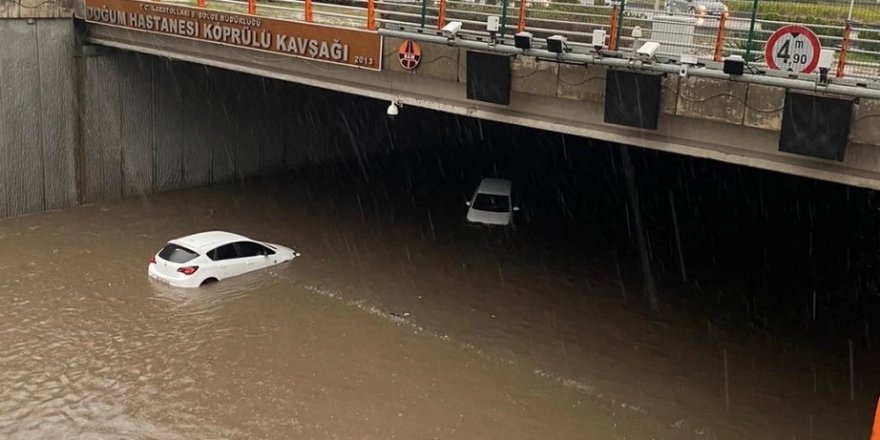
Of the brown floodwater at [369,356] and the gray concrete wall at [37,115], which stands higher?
the gray concrete wall at [37,115]

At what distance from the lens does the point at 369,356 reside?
12930 mm

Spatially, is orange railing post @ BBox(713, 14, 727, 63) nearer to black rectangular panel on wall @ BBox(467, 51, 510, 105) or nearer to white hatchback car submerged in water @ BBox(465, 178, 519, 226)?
black rectangular panel on wall @ BBox(467, 51, 510, 105)

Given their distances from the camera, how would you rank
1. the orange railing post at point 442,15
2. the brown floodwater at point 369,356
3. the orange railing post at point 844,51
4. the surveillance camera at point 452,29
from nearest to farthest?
the orange railing post at point 844,51, the brown floodwater at point 369,356, the surveillance camera at point 452,29, the orange railing post at point 442,15

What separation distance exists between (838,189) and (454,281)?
663 inches

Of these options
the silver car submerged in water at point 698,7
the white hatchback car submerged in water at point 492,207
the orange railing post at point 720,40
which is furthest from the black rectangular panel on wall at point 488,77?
the white hatchback car submerged in water at point 492,207

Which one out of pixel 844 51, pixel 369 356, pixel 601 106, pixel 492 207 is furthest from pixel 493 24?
pixel 492 207

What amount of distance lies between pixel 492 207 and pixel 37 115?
1115 centimetres

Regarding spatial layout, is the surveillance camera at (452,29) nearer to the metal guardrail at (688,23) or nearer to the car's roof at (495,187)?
the metal guardrail at (688,23)

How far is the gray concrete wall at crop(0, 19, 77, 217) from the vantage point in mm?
17625

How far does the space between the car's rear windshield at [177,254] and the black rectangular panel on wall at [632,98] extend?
27.7 feet

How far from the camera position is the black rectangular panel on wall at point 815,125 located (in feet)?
29.6

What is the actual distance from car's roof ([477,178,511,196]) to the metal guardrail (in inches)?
300

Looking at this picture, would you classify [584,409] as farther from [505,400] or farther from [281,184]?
[281,184]

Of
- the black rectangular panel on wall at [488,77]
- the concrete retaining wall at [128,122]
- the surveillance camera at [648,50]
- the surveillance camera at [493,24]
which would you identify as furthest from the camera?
the concrete retaining wall at [128,122]
